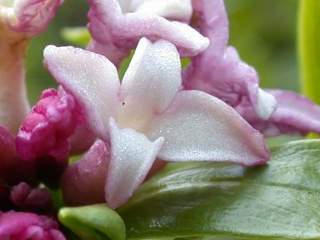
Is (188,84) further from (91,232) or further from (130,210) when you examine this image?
(91,232)

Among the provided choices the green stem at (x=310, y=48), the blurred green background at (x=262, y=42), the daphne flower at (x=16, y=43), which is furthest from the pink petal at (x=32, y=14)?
the blurred green background at (x=262, y=42)

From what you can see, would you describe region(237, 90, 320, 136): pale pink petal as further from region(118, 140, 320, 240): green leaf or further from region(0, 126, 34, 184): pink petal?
region(0, 126, 34, 184): pink petal

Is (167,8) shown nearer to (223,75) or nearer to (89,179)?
(223,75)

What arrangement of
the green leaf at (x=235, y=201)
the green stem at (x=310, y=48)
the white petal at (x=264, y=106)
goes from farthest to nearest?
the green stem at (x=310, y=48), the white petal at (x=264, y=106), the green leaf at (x=235, y=201)

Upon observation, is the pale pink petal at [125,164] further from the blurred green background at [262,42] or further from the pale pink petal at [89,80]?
the blurred green background at [262,42]

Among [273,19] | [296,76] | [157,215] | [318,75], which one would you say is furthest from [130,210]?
[273,19]

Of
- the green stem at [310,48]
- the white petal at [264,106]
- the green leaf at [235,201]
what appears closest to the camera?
the green leaf at [235,201]
